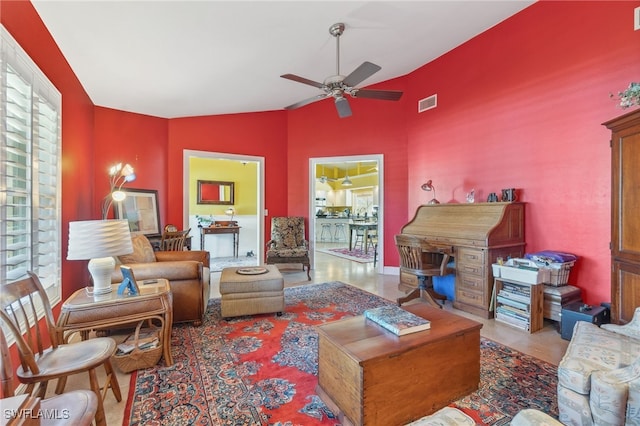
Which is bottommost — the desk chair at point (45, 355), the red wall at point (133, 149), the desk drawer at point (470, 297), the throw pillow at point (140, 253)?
the desk drawer at point (470, 297)

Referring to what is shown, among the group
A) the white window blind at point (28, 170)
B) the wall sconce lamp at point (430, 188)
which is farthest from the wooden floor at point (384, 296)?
the wall sconce lamp at point (430, 188)

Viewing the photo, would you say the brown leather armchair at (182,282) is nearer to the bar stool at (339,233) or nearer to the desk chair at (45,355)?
the desk chair at (45,355)

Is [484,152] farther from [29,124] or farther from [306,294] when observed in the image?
[29,124]

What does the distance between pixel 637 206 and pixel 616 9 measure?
1958 mm

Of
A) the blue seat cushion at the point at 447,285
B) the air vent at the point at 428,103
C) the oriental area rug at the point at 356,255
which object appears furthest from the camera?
the oriental area rug at the point at 356,255

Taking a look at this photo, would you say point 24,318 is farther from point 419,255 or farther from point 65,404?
point 419,255

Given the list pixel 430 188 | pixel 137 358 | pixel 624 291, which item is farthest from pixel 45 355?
pixel 430 188

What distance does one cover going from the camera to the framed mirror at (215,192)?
6.98 metres

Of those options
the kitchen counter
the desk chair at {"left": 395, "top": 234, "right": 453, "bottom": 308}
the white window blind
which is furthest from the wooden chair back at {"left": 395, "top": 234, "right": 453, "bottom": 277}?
the kitchen counter

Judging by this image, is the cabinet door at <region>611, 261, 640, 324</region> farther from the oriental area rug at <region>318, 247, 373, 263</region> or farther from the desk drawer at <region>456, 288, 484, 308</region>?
the oriental area rug at <region>318, 247, 373, 263</region>

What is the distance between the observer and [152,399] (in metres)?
1.80

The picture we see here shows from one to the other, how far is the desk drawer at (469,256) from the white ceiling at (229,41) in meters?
2.73

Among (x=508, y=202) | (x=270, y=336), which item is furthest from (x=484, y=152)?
(x=270, y=336)

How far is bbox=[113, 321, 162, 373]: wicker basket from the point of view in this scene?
2.06m
